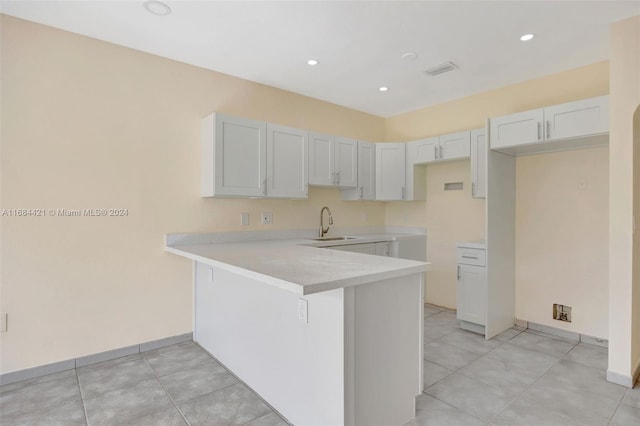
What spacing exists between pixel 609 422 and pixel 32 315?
3.89 meters

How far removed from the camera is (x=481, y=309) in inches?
131

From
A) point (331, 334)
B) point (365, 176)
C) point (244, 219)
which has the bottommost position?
point (331, 334)

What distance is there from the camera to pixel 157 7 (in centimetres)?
226

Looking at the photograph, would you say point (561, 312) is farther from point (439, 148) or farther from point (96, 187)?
point (96, 187)

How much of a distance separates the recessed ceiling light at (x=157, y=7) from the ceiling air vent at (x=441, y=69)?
2.35 metres

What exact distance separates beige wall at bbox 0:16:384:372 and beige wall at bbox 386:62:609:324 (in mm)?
2566

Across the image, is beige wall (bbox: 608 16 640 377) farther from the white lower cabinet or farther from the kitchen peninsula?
the kitchen peninsula

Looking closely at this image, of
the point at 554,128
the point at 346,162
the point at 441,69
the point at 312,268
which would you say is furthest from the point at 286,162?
the point at 554,128

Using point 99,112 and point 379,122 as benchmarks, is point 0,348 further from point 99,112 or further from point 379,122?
point 379,122

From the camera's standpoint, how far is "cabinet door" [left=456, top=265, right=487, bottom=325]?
3318mm

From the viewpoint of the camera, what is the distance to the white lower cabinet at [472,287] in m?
3.33

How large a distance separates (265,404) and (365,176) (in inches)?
115

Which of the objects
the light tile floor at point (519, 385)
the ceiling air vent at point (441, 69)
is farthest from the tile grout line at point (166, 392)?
the ceiling air vent at point (441, 69)

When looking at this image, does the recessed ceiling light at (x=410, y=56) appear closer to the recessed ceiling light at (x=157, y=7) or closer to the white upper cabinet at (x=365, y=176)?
the white upper cabinet at (x=365, y=176)
